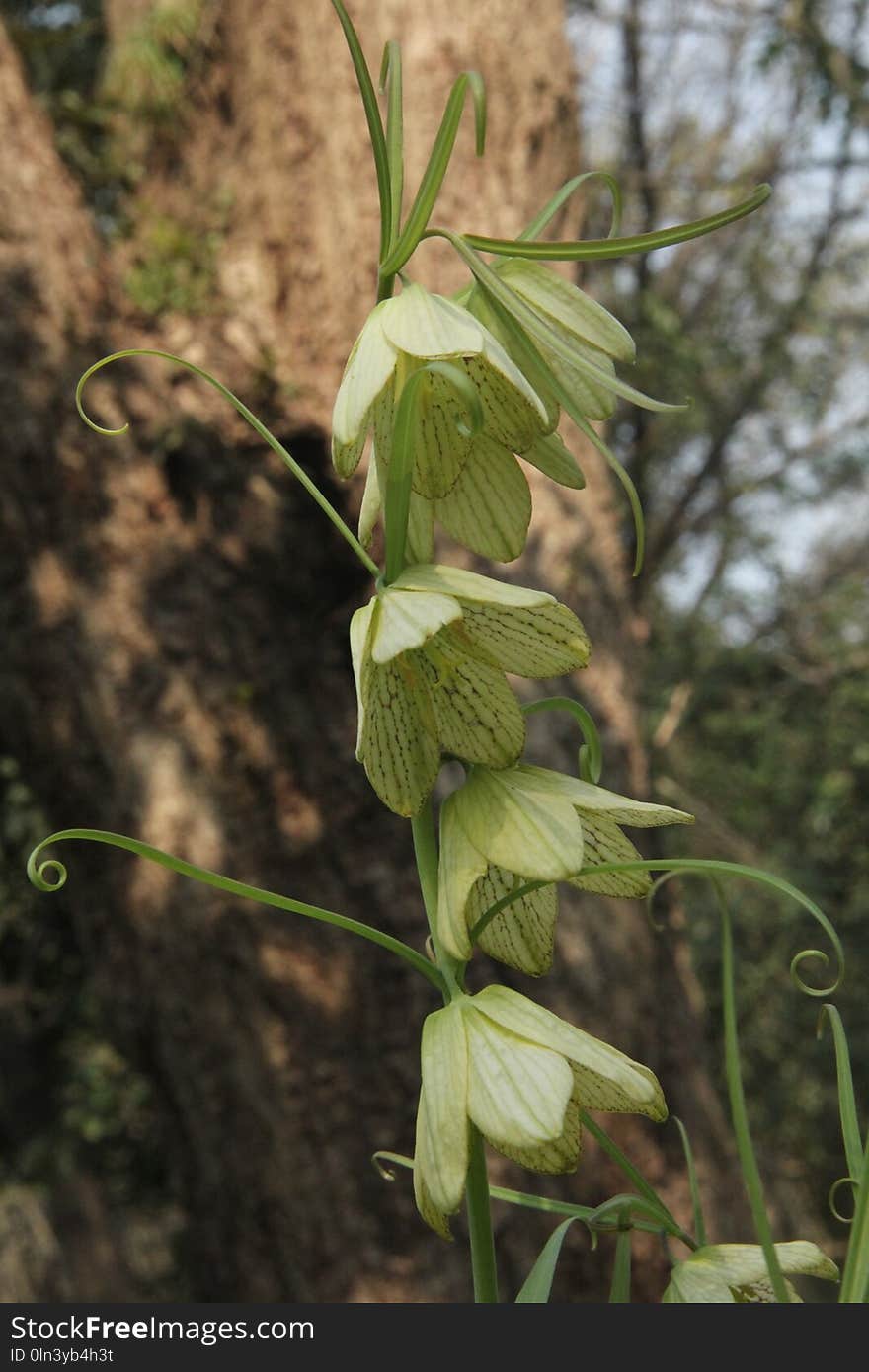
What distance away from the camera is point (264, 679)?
1.28 m

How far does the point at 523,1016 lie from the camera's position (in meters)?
0.30

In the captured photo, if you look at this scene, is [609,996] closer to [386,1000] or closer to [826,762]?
[386,1000]

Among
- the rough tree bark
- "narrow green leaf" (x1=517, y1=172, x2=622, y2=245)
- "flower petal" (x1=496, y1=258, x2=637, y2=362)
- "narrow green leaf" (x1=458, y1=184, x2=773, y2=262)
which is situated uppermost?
"narrow green leaf" (x1=517, y1=172, x2=622, y2=245)

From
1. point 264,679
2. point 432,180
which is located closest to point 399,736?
point 432,180

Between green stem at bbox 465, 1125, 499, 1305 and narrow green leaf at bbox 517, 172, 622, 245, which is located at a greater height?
narrow green leaf at bbox 517, 172, 622, 245

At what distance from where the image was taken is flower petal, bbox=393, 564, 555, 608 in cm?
29

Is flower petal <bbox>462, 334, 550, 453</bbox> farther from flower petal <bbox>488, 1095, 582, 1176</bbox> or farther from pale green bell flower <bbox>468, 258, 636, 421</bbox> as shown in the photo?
flower petal <bbox>488, 1095, 582, 1176</bbox>

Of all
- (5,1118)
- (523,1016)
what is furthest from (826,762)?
(523,1016)

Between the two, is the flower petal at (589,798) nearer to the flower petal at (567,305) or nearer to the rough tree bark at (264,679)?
the flower petal at (567,305)

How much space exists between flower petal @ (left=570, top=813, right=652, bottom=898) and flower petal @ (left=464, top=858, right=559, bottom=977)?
13mm

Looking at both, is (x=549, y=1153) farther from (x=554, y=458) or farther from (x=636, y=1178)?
(x=554, y=458)

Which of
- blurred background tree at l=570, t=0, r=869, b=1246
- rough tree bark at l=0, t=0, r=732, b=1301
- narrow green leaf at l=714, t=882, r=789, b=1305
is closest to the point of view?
narrow green leaf at l=714, t=882, r=789, b=1305

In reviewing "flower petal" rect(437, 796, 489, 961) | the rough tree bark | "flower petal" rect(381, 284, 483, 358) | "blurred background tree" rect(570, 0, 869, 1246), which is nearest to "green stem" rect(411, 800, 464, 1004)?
"flower petal" rect(437, 796, 489, 961)

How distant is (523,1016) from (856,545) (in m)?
3.94
